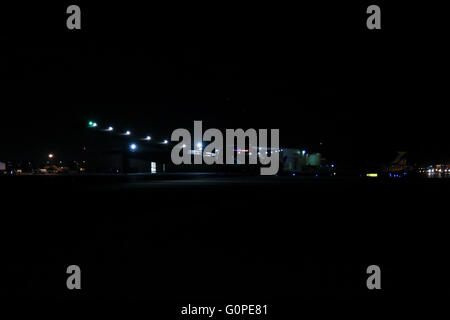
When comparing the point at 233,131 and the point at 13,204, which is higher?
the point at 233,131

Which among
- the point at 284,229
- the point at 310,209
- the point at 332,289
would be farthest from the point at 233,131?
the point at 332,289

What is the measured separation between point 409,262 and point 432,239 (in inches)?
53.6

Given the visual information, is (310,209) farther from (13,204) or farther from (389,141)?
(389,141)

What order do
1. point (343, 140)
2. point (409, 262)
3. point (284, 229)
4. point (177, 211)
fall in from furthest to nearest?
1. point (343, 140)
2. point (177, 211)
3. point (284, 229)
4. point (409, 262)

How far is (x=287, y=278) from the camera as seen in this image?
11.9 feet

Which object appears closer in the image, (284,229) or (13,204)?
(284,229)

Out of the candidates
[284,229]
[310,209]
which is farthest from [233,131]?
[284,229]
